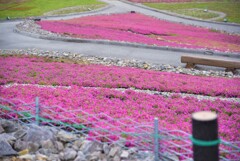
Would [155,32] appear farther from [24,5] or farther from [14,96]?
[24,5]

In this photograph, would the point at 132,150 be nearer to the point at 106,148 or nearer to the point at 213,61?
the point at 106,148

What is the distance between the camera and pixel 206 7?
2943 inches

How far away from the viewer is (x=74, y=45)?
87.7ft

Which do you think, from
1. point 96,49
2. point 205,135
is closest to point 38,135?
point 205,135

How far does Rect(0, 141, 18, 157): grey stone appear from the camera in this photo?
8.35 metres

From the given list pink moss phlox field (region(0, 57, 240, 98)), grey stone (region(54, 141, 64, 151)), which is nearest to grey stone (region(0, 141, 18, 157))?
grey stone (region(54, 141, 64, 151))

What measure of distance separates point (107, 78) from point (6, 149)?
8691 millimetres

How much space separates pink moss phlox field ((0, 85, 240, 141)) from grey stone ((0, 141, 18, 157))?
6.87 feet

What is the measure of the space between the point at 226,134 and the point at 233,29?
152 feet

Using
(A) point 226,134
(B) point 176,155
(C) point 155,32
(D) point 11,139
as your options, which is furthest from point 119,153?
(C) point 155,32

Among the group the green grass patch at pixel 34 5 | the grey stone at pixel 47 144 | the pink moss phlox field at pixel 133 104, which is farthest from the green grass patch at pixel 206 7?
the grey stone at pixel 47 144

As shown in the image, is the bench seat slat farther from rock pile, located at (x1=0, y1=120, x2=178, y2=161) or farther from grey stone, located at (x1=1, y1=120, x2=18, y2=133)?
grey stone, located at (x1=1, y1=120, x2=18, y2=133)

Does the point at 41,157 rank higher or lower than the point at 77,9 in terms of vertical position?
lower

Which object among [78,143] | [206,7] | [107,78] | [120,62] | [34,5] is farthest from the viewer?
[34,5]
